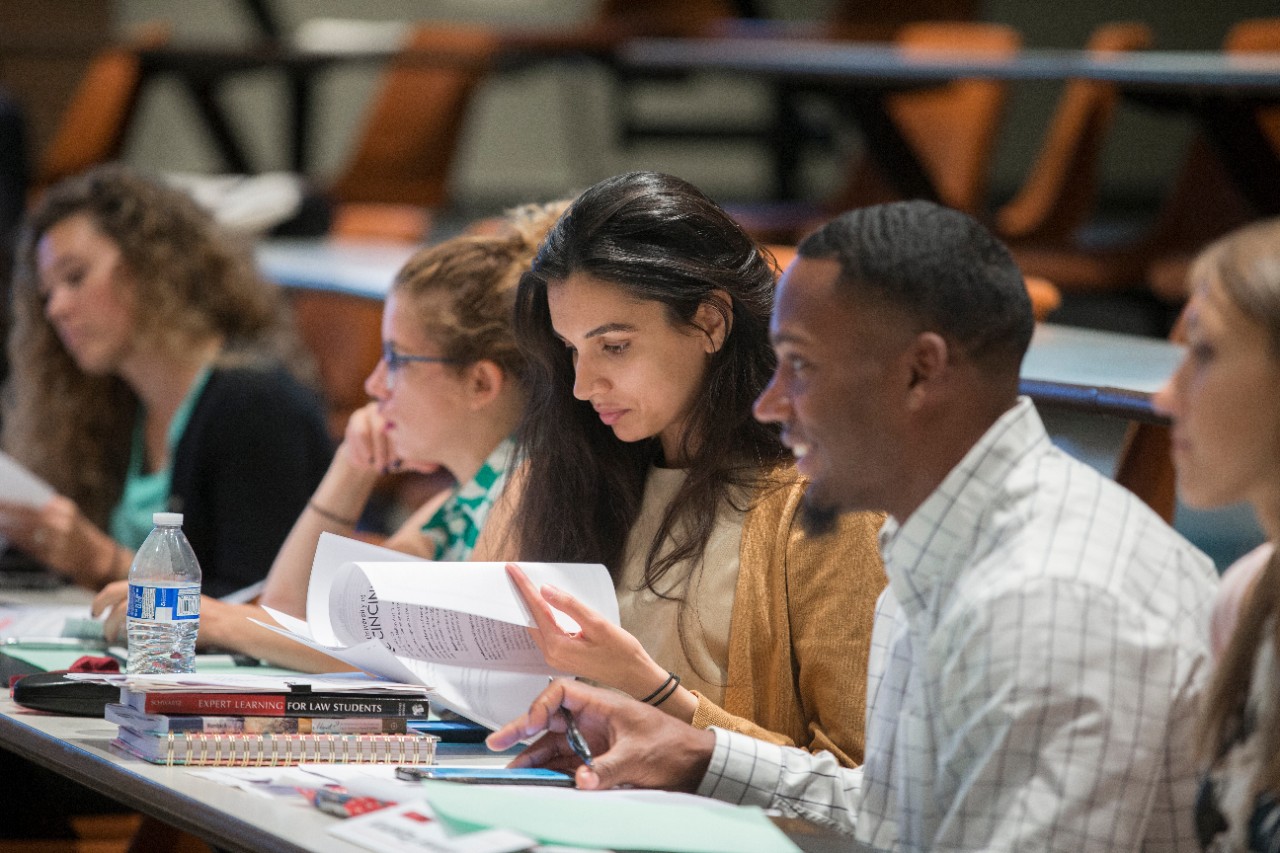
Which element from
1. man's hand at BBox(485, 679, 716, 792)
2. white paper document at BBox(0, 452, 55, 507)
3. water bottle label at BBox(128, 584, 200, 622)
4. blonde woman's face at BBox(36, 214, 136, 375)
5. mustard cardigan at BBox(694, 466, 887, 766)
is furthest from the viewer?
blonde woman's face at BBox(36, 214, 136, 375)

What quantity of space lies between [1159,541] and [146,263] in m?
2.02

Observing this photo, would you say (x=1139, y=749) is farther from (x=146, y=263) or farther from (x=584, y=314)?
(x=146, y=263)

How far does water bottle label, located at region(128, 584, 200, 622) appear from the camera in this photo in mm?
1832

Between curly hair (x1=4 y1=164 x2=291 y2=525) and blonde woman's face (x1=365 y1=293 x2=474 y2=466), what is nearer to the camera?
blonde woman's face (x1=365 y1=293 x2=474 y2=466)

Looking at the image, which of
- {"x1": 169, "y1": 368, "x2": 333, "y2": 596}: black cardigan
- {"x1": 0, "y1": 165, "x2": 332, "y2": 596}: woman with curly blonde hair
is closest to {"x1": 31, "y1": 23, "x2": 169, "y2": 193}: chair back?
{"x1": 0, "y1": 165, "x2": 332, "y2": 596}: woman with curly blonde hair

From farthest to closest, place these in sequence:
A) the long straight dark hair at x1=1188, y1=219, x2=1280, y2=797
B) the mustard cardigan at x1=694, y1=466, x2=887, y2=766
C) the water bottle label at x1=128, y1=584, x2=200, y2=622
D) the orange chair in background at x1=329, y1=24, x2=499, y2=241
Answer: the orange chair in background at x1=329, y1=24, x2=499, y2=241 < the water bottle label at x1=128, y1=584, x2=200, y2=622 < the mustard cardigan at x1=694, y1=466, x2=887, y2=766 < the long straight dark hair at x1=1188, y1=219, x2=1280, y2=797

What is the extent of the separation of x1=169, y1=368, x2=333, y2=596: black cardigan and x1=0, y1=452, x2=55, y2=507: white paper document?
196mm

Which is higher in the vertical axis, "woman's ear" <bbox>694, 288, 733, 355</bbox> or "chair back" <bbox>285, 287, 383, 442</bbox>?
"woman's ear" <bbox>694, 288, 733, 355</bbox>

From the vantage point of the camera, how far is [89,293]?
2.83m

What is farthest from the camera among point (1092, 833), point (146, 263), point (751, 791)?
point (146, 263)

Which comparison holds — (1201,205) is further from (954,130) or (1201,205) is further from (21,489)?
(21,489)

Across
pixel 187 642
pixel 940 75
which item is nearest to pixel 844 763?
pixel 187 642

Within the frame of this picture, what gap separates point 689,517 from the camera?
183cm

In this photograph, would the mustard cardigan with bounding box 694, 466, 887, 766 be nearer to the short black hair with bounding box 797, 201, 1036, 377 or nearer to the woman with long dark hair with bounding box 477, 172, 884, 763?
the woman with long dark hair with bounding box 477, 172, 884, 763
